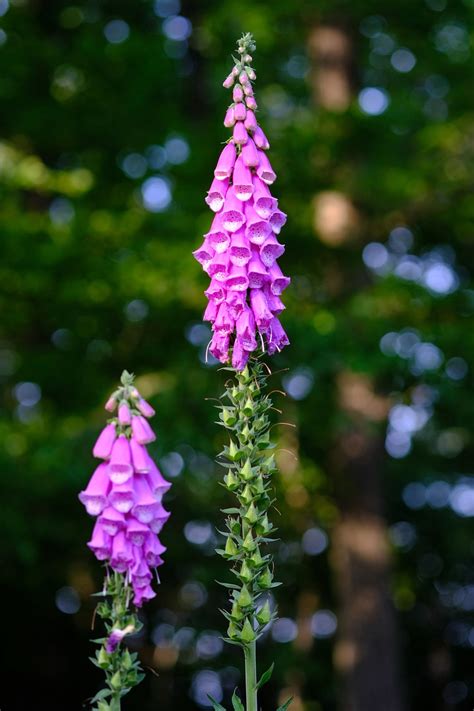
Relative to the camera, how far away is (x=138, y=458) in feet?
8.46

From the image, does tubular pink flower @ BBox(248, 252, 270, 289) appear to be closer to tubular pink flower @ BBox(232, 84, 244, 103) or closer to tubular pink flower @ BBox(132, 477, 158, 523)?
tubular pink flower @ BBox(232, 84, 244, 103)

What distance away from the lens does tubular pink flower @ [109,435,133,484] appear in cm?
253

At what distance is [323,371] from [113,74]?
401 centimetres

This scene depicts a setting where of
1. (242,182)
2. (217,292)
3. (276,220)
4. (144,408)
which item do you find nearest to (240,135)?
(242,182)

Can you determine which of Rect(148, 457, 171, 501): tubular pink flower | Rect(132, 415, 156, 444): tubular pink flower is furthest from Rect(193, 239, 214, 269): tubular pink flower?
Rect(148, 457, 171, 501): tubular pink flower

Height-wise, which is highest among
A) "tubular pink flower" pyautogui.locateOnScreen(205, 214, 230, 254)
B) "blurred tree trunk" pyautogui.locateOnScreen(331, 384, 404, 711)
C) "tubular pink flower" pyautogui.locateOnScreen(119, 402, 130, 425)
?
"blurred tree trunk" pyautogui.locateOnScreen(331, 384, 404, 711)

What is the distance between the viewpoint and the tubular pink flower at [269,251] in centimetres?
257

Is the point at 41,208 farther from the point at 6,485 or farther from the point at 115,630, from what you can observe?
the point at 115,630

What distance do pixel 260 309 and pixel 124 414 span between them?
0.45 meters

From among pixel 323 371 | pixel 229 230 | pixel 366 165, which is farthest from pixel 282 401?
pixel 229 230

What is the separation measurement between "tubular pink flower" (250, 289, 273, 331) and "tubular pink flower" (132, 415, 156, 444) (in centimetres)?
40

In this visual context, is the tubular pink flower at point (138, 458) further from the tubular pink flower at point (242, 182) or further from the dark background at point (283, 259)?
the dark background at point (283, 259)

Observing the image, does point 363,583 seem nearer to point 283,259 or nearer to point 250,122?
point 283,259

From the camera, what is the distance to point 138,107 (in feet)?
34.2
